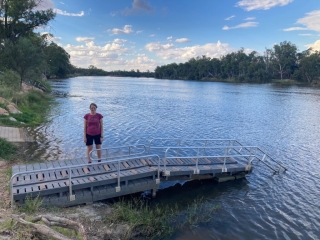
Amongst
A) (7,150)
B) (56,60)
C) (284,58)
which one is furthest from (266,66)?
(7,150)

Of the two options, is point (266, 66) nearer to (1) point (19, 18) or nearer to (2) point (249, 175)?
(1) point (19, 18)

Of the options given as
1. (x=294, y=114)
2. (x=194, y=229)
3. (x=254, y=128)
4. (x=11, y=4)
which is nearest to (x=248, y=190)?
(x=194, y=229)

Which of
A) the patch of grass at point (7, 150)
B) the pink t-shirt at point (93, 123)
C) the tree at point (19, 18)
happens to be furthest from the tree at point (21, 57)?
the pink t-shirt at point (93, 123)

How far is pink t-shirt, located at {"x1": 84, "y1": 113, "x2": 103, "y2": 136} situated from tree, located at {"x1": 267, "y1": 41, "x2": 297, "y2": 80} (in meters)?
120

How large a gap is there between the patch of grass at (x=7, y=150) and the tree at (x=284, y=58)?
12027cm

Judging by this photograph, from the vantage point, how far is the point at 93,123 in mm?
9984

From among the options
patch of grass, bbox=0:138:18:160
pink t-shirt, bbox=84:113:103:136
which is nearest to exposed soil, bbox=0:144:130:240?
pink t-shirt, bbox=84:113:103:136

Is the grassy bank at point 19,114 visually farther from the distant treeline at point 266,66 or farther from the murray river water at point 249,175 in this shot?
the distant treeline at point 266,66

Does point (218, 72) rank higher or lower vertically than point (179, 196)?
higher

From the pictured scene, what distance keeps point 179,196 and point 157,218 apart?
2538mm

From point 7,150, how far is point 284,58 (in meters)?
123

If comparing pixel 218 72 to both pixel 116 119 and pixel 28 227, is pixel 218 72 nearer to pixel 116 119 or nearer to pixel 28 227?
pixel 116 119

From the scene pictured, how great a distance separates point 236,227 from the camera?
336 inches

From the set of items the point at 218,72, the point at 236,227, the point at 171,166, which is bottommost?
the point at 236,227
